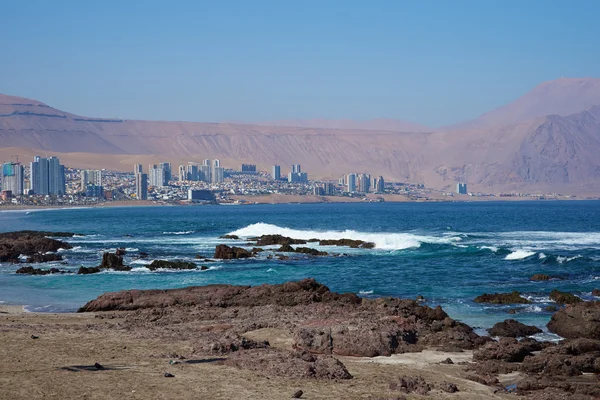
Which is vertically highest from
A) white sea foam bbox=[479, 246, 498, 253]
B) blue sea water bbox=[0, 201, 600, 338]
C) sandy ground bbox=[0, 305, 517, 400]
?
sandy ground bbox=[0, 305, 517, 400]

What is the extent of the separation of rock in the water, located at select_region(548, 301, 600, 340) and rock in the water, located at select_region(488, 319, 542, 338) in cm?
69

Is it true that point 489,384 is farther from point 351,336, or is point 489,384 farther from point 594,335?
point 594,335

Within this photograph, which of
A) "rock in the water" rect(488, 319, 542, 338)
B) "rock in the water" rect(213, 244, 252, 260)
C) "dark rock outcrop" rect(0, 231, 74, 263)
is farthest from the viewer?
"dark rock outcrop" rect(0, 231, 74, 263)

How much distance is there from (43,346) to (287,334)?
5.40 metres

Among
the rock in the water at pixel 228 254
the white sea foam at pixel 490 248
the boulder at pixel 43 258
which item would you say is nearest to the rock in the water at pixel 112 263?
the boulder at pixel 43 258

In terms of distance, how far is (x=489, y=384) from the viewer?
47.0 ft

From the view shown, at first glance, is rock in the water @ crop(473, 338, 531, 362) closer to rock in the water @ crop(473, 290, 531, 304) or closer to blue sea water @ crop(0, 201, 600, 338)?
blue sea water @ crop(0, 201, 600, 338)

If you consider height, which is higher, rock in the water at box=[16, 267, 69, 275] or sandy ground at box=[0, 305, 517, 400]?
sandy ground at box=[0, 305, 517, 400]

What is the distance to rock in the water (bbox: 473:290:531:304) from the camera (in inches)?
1015

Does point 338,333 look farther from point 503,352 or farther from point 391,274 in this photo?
point 391,274

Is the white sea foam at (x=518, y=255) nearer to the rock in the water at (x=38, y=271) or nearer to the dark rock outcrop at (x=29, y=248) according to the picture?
the rock in the water at (x=38, y=271)

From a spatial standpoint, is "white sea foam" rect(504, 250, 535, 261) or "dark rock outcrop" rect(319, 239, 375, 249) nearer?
"white sea foam" rect(504, 250, 535, 261)

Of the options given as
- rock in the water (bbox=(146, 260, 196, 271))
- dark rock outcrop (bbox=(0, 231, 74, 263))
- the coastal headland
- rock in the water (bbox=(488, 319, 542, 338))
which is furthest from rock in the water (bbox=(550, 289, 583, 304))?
dark rock outcrop (bbox=(0, 231, 74, 263))

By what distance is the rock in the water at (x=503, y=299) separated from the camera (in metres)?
25.8
